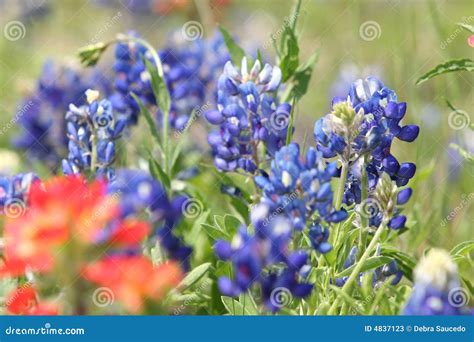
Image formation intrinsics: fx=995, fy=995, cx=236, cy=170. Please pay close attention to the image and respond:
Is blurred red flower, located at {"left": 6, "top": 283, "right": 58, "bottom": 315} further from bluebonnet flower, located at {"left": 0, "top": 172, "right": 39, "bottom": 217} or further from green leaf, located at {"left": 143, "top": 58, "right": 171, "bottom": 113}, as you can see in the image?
green leaf, located at {"left": 143, "top": 58, "right": 171, "bottom": 113}

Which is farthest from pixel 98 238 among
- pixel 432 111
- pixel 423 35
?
pixel 423 35

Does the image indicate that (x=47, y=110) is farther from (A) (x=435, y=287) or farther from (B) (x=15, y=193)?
(A) (x=435, y=287)

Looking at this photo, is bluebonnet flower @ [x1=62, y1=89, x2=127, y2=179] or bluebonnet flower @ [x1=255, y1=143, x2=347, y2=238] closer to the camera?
bluebonnet flower @ [x1=255, y1=143, x2=347, y2=238]

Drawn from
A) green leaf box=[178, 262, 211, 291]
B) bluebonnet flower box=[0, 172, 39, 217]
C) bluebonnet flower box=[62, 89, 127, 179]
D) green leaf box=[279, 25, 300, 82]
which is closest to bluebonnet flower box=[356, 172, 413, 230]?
green leaf box=[178, 262, 211, 291]

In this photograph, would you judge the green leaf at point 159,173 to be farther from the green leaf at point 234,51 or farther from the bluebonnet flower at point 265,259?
the bluebonnet flower at point 265,259

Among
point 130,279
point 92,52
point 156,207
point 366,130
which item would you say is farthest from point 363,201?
point 92,52

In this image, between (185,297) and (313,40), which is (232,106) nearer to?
(185,297)
